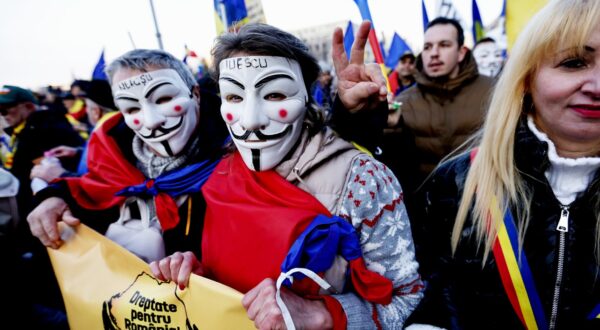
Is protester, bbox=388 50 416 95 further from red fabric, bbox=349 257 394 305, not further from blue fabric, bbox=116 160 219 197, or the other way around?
red fabric, bbox=349 257 394 305

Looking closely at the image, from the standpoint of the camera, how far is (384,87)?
4.40ft

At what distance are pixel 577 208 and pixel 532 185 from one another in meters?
0.16

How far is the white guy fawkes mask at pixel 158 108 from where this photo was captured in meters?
1.74

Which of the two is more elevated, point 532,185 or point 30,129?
point 30,129

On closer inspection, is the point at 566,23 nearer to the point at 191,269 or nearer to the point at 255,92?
the point at 255,92

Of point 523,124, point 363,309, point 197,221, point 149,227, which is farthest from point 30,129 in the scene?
point 523,124

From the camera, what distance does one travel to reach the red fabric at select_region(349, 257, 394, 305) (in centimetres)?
Result: 126

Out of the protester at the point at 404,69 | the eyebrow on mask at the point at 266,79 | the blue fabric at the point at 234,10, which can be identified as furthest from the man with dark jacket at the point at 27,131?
the protester at the point at 404,69

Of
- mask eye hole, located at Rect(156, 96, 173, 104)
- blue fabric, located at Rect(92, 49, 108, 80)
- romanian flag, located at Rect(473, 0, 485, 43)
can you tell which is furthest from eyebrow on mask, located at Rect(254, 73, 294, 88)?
romanian flag, located at Rect(473, 0, 485, 43)

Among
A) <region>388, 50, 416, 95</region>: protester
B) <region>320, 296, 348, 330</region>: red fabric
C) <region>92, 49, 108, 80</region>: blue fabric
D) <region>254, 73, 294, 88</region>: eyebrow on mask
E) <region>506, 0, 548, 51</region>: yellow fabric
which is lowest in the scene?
<region>320, 296, 348, 330</region>: red fabric

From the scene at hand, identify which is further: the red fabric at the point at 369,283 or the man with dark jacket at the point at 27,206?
the man with dark jacket at the point at 27,206

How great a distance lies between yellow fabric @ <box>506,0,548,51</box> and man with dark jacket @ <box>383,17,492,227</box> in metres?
0.41

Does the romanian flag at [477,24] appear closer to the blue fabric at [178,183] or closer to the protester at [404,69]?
the protester at [404,69]

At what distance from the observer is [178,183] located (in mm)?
1711
